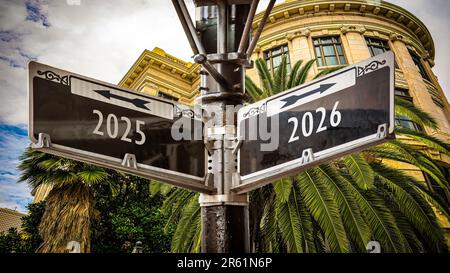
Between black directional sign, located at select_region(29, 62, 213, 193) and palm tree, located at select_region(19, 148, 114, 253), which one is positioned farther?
palm tree, located at select_region(19, 148, 114, 253)

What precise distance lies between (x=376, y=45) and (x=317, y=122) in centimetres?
2170

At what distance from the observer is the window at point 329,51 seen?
66.1 feet

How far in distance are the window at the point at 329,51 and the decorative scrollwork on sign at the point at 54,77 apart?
63.2 ft

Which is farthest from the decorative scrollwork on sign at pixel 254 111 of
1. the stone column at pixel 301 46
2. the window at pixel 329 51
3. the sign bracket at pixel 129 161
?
the window at pixel 329 51

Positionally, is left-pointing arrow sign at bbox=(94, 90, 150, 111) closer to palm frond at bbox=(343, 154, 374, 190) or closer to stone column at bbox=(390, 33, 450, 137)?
palm frond at bbox=(343, 154, 374, 190)

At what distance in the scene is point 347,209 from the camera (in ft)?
25.8

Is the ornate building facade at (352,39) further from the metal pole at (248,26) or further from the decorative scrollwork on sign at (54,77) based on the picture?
the decorative scrollwork on sign at (54,77)

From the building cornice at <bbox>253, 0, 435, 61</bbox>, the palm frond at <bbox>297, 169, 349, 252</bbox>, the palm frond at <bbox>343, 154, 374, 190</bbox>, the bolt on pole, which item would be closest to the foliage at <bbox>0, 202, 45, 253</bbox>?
the palm frond at <bbox>297, 169, 349, 252</bbox>

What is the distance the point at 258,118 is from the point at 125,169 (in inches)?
29.8

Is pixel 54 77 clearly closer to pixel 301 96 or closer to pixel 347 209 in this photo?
pixel 301 96

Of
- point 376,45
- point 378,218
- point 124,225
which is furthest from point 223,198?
point 376,45

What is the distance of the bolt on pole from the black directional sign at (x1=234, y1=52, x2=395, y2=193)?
3.4 inches

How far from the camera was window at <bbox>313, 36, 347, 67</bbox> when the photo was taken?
20.1m
